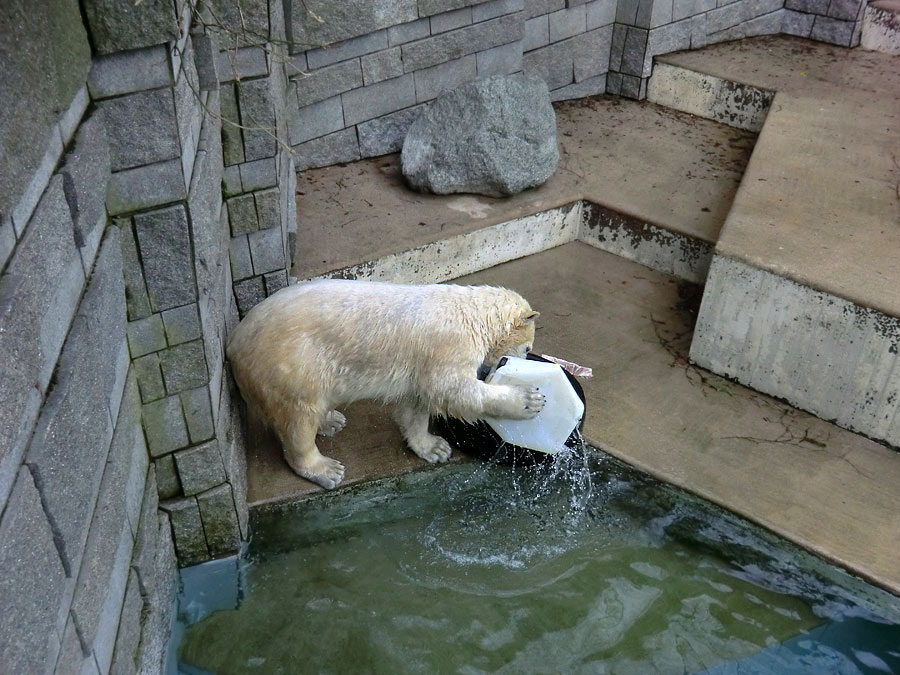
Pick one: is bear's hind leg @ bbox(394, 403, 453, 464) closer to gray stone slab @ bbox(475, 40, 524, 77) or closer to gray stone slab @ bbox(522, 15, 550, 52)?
gray stone slab @ bbox(475, 40, 524, 77)

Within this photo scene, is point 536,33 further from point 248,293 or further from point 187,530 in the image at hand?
point 187,530

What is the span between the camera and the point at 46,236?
2.10 metres

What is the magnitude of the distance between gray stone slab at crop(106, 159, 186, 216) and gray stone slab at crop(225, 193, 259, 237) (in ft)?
3.91

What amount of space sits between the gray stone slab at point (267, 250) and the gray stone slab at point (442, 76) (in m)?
2.39

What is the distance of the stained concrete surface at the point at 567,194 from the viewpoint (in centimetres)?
546

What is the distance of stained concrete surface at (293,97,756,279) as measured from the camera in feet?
17.9

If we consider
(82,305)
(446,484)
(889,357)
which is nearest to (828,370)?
(889,357)

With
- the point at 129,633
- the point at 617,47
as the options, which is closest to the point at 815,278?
the point at 129,633

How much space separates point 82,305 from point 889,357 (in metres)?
3.75

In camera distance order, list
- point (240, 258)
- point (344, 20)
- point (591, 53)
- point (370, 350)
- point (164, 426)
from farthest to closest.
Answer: point (591, 53)
point (344, 20)
point (240, 258)
point (370, 350)
point (164, 426)

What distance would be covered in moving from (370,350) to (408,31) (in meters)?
3.10

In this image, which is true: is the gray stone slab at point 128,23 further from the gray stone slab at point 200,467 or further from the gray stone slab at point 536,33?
the gray stone slab at point 536,33

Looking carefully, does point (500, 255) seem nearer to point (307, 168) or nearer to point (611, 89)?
point (307, 168)

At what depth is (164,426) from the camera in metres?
3.33
